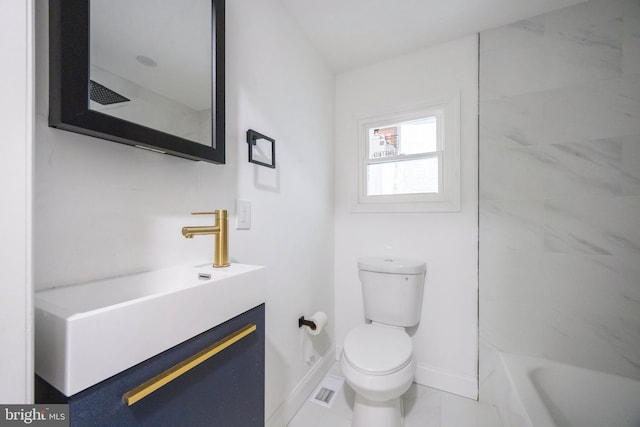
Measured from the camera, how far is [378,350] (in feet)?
3.96

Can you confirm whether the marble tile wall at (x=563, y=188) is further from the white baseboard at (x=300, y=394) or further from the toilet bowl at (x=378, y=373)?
the white baseboard at (x=300, y=394)

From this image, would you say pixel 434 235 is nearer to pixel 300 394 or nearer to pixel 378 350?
pixel 378 350

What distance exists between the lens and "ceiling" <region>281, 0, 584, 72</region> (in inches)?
51.9

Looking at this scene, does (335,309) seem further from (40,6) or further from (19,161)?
(40,6)

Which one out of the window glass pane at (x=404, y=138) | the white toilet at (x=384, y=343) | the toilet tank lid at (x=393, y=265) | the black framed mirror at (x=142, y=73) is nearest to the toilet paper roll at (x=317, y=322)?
the white toilet at (x=384, y=343)

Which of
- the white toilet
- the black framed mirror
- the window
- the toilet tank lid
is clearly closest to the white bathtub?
the white toilet

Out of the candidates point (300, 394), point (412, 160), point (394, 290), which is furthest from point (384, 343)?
point (412, 160)

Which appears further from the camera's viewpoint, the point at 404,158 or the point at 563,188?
the point at 404,158

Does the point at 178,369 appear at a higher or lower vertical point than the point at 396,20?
lower

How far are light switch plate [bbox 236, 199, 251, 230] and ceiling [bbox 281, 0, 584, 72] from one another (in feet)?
3.78

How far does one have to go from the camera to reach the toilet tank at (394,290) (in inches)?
60.6

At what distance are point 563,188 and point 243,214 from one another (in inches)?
67.4

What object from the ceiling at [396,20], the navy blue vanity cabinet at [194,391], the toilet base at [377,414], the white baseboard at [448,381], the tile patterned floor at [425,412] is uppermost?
the ceiling at [396,20]

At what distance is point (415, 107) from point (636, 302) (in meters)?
1.57
